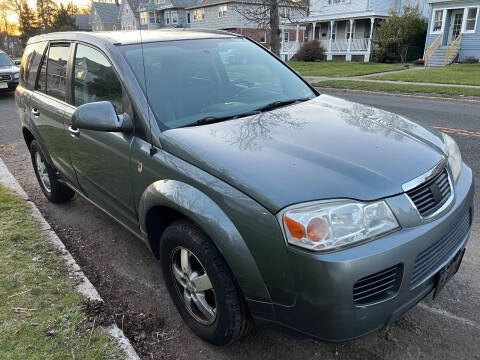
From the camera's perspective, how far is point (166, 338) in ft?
8.59

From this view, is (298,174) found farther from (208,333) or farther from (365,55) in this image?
(365,55)

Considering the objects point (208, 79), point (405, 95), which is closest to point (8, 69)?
point (405, 95)

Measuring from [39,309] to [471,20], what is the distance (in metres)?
27.0

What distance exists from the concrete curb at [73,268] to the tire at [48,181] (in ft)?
0.78

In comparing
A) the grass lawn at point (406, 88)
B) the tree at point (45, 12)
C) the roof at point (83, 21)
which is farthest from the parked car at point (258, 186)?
the roof at point (83, 21)

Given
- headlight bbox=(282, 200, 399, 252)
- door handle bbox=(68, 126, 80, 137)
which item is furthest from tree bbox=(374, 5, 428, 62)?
headlight bbox=(282, 200, 399, 252)

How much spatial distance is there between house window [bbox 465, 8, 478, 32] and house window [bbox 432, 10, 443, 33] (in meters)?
1.61

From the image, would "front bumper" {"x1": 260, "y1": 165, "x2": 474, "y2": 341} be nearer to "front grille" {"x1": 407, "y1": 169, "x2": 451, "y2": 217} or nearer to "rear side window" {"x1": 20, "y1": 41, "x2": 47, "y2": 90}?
"front grille" {"x1": 407, "y1": 169, "x2": 451, "y2": 217}

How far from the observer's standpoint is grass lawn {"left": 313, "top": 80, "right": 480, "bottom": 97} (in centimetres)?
1161

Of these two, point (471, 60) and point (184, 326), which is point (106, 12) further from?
point (184, 326)

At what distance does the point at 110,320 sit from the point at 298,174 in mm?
1634

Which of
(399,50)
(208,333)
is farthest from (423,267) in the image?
(399,50)

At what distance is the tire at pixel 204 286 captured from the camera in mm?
2172

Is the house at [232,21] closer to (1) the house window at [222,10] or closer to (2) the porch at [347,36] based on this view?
(1) the house window at [222,10]
